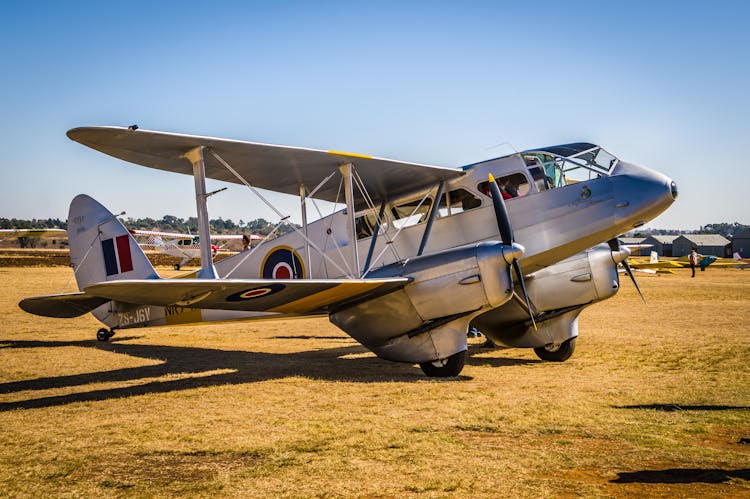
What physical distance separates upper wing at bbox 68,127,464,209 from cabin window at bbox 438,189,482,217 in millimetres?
307

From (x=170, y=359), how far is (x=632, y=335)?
32.8ft

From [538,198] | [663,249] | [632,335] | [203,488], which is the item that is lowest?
[663,249]

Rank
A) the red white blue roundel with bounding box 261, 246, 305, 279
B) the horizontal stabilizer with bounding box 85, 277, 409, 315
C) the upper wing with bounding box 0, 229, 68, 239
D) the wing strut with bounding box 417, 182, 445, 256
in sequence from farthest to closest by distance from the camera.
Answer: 1. the upper wing with bounding box 0, 229, 68, 239
2. the red white blue roundel with bounding box 261, 246, 305, 279
3. the wing strut with bounding box 417, 182, 445, 256
4. the horizontal stabilizer with bounding box 85, 277, 409, 315

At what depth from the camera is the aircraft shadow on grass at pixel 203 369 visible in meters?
8.36

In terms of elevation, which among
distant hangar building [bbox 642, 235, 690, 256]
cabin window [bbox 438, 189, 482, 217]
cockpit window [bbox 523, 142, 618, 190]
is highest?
cockpit window [bbox 523, 142, 618, 190]

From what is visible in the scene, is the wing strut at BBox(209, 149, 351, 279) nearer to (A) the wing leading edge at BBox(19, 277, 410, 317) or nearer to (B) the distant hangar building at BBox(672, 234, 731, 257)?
(A) the wing leading edge at BBox(19, 277, 410, 317)

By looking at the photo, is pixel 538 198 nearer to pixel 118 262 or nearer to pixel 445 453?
pixel 445 453

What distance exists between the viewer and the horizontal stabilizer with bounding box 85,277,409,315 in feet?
24.4

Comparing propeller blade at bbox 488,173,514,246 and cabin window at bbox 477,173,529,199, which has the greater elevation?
cabin window at bbox 477,173,529,199

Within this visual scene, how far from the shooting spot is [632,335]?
14016 millimetres

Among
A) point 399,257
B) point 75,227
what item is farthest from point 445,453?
point 75,227

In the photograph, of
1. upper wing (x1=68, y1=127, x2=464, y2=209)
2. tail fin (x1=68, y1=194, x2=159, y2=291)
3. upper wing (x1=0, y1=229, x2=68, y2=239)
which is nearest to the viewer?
upper wing (x1=68, y1=127, x2=464, y2=209)

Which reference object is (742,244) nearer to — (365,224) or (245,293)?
(365,224)

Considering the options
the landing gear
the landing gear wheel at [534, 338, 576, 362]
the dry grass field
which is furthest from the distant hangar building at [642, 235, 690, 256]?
the landing gear
